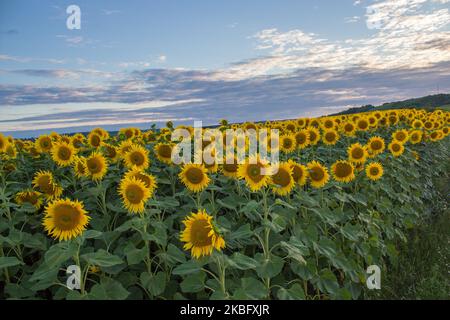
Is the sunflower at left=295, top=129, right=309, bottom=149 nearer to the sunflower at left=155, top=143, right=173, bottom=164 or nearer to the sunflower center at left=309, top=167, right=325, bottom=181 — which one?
the sunflower center at left=309, top=167, right=325, bottom=181

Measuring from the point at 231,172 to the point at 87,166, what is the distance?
6.23 ft

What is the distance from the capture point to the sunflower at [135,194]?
4371 mm

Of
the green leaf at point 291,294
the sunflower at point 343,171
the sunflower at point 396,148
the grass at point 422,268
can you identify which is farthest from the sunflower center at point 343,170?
the green leaf at point 291,294

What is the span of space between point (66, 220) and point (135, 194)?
0.74 metres

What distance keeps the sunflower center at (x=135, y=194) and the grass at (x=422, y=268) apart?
130 inches

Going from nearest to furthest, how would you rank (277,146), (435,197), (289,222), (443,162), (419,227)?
(289,222), (277,146), (419,227), (435,197), (443,162)

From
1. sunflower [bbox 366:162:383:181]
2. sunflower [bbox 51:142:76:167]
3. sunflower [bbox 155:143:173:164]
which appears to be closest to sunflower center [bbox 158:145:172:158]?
sunflower [bbox 155:143:173:164]

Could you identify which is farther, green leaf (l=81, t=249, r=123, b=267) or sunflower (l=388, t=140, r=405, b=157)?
sunflower (l=388, t=140, r=405, b=157)

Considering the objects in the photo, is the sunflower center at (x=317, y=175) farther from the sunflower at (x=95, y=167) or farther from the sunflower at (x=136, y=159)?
the sunflower at (x=95, y=167)

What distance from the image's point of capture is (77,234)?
3961 millimetres

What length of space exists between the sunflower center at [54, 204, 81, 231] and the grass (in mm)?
3843

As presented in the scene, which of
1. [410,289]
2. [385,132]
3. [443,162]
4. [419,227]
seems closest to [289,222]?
[410,289]

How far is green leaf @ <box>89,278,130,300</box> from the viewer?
3594 mm
